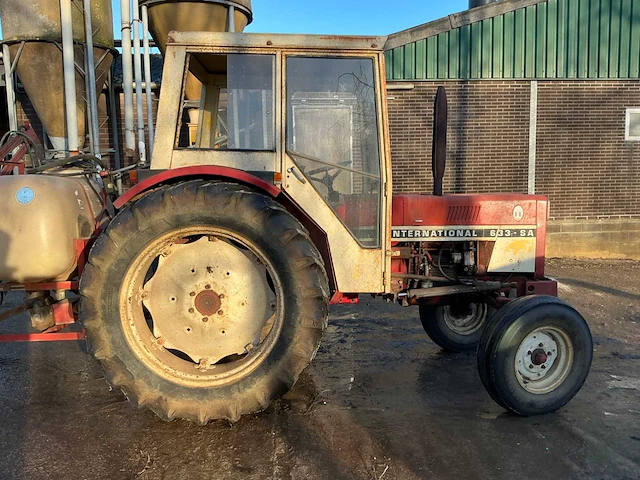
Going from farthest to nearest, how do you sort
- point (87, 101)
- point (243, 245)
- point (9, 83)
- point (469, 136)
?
point (469, 136) → point (9, 83) → point (87, 101) → point (243, 245)

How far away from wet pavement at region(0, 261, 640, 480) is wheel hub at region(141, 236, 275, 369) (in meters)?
0.57

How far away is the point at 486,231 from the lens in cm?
396

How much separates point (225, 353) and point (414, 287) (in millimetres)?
1611

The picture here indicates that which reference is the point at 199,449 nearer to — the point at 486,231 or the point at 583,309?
the point at 486,231

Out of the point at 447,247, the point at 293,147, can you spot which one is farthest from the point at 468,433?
the point at 293,147

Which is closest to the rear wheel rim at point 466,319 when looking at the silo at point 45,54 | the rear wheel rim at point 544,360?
the rear wheel rim at point 544,360

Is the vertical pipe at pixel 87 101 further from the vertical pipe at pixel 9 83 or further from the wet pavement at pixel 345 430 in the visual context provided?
the wet pavement at pixel 345 430

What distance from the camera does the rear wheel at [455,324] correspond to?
4.60 meters

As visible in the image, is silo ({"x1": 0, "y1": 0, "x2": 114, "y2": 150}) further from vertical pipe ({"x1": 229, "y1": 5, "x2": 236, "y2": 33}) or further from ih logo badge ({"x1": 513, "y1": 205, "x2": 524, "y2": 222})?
ih logo badge ({"x1": 513, "y1": 205, "x2": 524, "y2": 222})

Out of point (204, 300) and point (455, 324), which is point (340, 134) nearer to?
point (204, 300)

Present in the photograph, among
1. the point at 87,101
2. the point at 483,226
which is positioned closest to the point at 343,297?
the point at 483,226

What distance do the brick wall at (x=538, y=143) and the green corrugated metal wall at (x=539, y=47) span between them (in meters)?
0.23

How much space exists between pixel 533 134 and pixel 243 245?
26.7 feet

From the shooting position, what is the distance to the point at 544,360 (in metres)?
3.37
